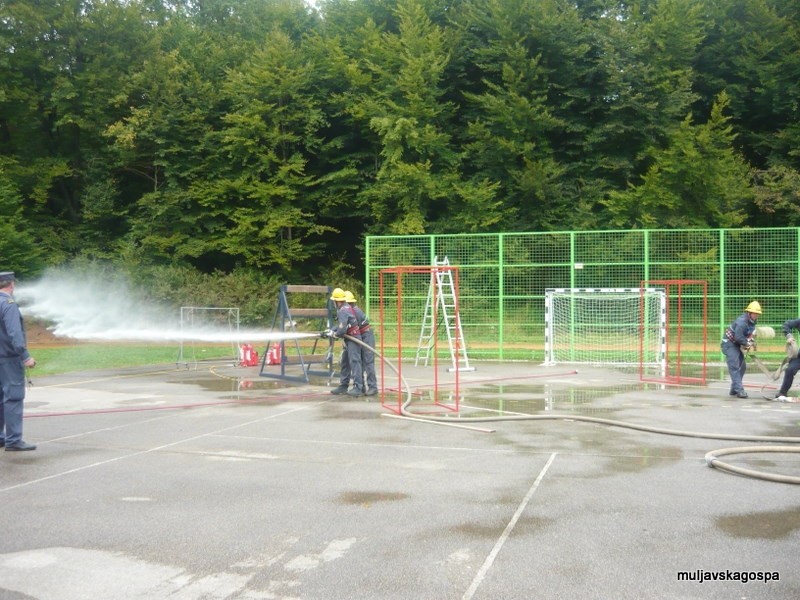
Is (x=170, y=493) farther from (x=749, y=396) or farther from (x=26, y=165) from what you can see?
(x=26, y=165)

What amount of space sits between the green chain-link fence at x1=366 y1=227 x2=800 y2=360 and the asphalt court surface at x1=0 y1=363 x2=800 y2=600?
9.78 m

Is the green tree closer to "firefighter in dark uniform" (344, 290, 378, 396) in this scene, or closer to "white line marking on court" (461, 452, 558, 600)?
"firefighter in dark uniform" (344, 290, 378, 396)

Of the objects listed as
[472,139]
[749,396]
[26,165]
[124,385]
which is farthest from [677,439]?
[26,165]

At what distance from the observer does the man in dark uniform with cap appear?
914 cm

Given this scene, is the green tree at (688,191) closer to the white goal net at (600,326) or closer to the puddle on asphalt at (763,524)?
the white goal net at (600,326)

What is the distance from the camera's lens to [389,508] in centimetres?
655

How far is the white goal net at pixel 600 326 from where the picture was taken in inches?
822

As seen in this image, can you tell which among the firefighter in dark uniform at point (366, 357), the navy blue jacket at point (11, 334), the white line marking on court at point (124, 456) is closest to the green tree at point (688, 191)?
the firefighter in dark uniform at point (366, 357)

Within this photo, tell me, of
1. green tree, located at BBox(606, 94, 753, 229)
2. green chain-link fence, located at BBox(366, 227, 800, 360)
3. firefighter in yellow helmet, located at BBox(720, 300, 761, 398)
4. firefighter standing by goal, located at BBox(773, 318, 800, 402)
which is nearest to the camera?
firefighter standing by goal, located at BBox(773, 318, 800, 402)

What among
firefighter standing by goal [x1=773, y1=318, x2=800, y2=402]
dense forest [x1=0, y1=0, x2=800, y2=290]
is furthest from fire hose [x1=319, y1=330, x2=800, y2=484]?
dense forest [x1=0, y1=0, x2=800, y2=290]

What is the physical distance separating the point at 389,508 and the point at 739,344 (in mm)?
9410

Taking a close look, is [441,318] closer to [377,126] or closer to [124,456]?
[124,456]

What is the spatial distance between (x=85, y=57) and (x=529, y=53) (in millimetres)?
23347

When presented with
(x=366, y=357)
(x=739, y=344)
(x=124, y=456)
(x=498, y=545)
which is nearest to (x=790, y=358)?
(x=739, y=344)
